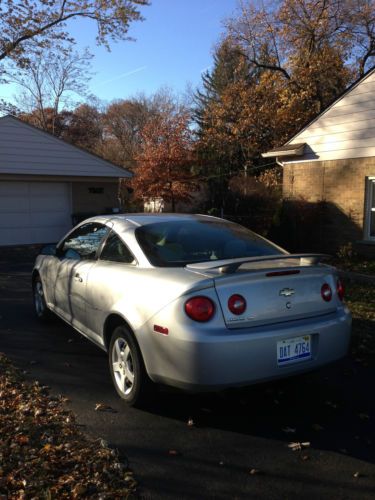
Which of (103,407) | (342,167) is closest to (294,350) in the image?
(103,407)

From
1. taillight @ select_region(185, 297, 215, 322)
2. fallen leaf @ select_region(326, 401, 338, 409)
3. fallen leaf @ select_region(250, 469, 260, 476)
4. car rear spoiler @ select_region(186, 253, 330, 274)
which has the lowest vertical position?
fallen leaf @ select_region(250, 469, 260, 476)

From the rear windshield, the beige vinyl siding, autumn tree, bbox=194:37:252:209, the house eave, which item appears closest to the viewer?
the rear windshield

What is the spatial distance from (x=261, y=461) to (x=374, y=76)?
10.3 m

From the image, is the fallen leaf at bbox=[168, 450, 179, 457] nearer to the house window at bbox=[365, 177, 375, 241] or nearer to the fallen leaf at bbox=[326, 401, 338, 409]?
the fallen leaf at bbox=[326, 401, 338, 409]

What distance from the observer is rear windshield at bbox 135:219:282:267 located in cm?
396

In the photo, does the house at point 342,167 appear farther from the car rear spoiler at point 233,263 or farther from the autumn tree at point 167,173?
the autumn tree at point 167,173

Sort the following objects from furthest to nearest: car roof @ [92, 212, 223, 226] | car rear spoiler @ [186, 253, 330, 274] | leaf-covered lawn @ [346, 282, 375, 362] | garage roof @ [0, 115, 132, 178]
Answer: garage roof @ [0, 115, 132, 178] < leaf-covered lawn @ [346, 282, 375, 362] < car roof @ [92, 212, 223, 226] < car rear spoiler @ [186, 253, 330, 274]

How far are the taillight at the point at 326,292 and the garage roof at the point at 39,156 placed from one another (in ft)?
46.7

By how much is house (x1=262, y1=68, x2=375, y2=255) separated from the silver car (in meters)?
7.52

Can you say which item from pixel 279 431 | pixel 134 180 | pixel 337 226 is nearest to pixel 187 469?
pixel 279 431

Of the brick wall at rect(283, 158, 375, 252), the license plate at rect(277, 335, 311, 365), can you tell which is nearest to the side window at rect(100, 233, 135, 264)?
the license plate at rect(277, 335, 311, 365)

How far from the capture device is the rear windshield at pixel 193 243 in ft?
13.0

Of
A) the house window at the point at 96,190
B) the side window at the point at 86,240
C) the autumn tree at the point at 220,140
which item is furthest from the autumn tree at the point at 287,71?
the side window at the point at 86,240

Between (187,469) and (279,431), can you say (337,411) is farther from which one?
(187,469)
